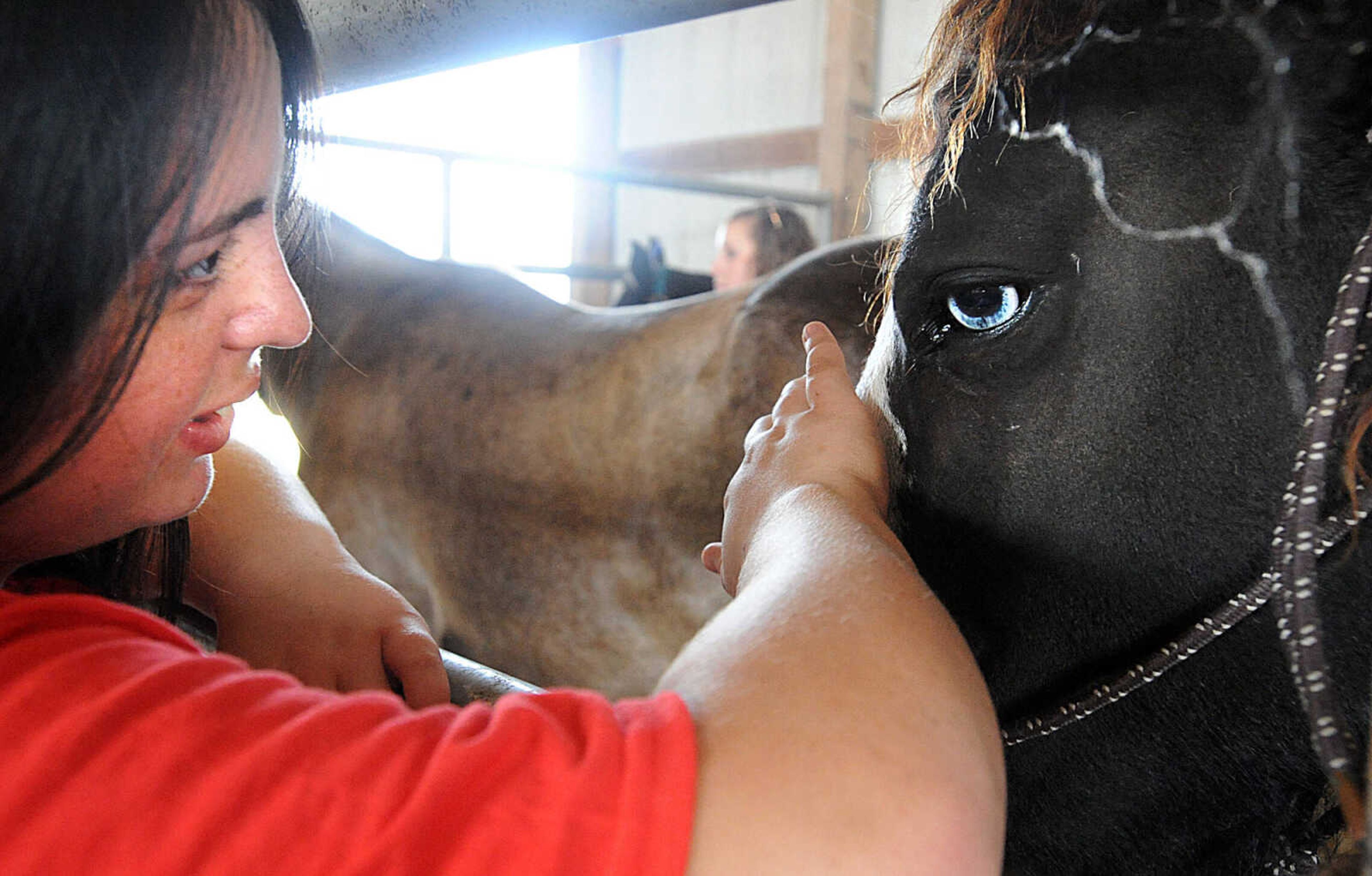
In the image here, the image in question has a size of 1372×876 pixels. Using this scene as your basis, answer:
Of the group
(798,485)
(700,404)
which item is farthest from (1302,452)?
(700,404)

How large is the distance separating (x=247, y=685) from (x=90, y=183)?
0.20 metres

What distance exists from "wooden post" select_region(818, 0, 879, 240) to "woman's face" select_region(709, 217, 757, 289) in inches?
46.6

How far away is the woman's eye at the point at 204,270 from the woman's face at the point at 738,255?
2.69m

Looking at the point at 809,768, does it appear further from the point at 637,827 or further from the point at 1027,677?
the point at 1027,677

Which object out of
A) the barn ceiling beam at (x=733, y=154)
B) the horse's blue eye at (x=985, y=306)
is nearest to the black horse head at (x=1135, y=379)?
the horse's blue eye at (x=985, y=306)

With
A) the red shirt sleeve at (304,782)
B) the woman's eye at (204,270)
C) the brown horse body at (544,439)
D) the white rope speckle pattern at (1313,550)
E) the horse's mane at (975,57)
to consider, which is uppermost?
the horse's mane at (975,57)

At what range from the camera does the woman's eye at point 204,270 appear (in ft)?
1.51

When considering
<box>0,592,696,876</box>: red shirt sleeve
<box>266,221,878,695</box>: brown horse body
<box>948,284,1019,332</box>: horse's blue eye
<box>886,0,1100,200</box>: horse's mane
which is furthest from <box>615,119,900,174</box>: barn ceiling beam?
<box>0,592,696,876</box>: red shirt sleeve

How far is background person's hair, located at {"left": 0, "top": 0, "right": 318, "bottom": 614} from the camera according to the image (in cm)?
39

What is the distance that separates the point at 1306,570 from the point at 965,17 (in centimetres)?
45

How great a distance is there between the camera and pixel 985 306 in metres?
0.69

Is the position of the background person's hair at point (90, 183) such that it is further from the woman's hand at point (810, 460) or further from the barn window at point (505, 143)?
the barn window at point (505, 143)

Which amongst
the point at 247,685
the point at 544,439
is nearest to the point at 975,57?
the point at 247,685

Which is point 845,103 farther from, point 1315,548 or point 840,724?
point 840,724
